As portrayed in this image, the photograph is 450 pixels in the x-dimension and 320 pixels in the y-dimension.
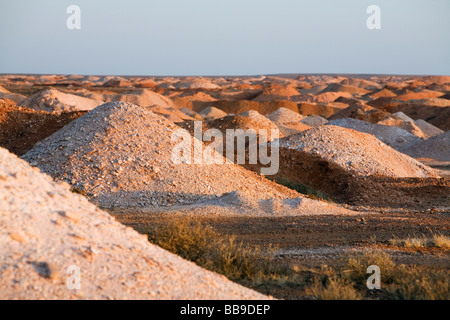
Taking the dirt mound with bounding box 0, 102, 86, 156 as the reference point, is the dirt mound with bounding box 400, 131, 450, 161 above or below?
below

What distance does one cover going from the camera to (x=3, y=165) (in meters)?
6.10

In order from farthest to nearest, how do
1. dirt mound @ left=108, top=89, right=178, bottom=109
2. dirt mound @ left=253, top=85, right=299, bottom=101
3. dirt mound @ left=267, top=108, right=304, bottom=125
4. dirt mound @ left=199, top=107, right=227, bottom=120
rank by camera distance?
1. dirt mound @ left=253, top=85, right=299, bottom=101
2. dirt mound @ left=108, top=89, right=178, bottom=109
3. dirt mound @ left=199, top=107, right=227, bottom=120
4. dirt mound @ left=267, top=108, right=304, bottom=125

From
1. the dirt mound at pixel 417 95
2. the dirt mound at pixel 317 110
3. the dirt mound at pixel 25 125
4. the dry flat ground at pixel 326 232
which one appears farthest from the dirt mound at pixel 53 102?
the dirt mound at pixel 417 95

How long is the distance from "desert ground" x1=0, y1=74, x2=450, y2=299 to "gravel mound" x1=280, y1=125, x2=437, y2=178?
0.25 feet

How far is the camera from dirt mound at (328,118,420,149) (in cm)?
3262

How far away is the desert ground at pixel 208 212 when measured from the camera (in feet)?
17.3

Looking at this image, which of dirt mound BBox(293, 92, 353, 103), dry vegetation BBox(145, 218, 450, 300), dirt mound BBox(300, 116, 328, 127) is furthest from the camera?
dirt mound BBox(293, 92, 353, 103)

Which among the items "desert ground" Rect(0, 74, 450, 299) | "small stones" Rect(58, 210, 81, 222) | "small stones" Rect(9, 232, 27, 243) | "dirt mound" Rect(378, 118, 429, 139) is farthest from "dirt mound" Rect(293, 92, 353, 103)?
"small stones" Rect(9, 232, 27, 243)

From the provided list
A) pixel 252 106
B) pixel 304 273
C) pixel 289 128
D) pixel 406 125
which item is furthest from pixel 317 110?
pixel 304 273

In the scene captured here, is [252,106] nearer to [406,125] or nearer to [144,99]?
[144,99]

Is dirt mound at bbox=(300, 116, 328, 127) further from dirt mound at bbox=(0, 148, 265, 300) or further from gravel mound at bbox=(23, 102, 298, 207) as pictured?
dirt mound at bbox=(0, 148, 265, 300)

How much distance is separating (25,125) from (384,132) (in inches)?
776
